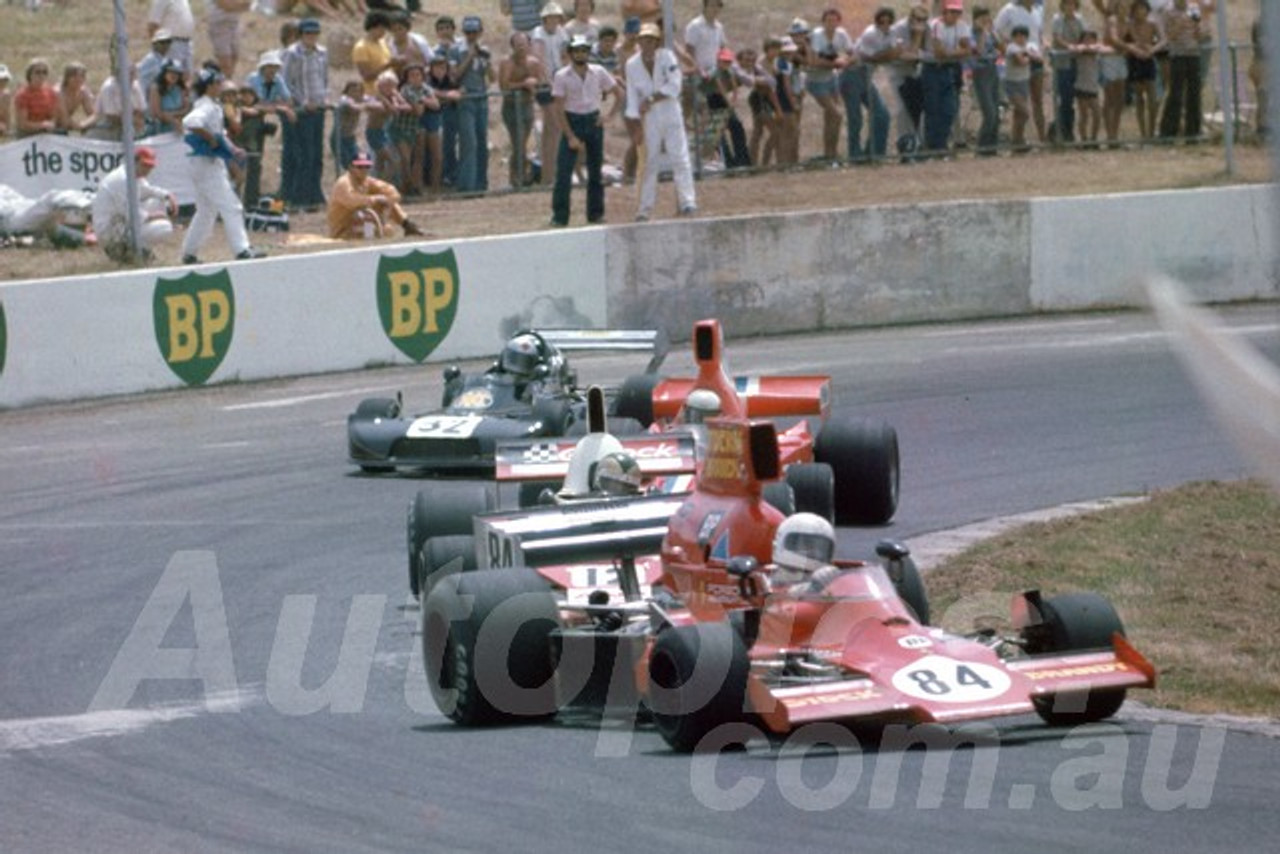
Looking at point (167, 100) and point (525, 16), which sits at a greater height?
point (525, 16)

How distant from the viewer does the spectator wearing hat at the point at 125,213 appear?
20.3m

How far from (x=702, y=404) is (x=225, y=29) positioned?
1298 centimetres

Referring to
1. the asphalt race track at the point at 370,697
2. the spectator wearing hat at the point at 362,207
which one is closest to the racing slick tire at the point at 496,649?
the asphalt race track at the point at 370,697

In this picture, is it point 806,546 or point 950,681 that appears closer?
point 950,681

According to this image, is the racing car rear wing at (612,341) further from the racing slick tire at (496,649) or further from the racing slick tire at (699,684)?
the racing slick tire at (699,684)

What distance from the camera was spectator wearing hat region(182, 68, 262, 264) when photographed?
20.7 meters

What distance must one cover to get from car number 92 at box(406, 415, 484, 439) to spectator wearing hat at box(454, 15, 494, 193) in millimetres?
8768

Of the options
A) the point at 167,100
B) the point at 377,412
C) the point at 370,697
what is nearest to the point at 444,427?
the point at 377,412

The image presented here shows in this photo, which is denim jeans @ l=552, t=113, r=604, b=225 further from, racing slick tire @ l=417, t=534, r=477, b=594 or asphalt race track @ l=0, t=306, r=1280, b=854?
racing slick tire @ l=417, t=534, r=477, b=594

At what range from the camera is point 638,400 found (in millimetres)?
15898

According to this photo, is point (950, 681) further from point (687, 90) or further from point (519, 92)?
point (519, 92)

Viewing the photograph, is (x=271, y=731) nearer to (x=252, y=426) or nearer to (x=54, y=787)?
(x=54, y=787)

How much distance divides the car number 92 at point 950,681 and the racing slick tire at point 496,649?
154 cm

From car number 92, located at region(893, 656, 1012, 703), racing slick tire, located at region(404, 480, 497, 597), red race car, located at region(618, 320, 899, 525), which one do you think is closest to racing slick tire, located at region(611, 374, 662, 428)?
red race car, located at region(618, 320, 899, 525)
